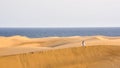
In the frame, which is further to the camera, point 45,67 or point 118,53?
point 118,53

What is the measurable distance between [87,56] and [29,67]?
159 cm

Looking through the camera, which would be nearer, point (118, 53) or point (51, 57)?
point (51, 57)

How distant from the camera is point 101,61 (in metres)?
8.62

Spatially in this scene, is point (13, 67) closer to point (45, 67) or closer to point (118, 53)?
point (45, 67)

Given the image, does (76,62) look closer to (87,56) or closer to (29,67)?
(87,56)

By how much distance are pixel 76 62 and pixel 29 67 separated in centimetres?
122

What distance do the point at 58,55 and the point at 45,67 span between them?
0.54m

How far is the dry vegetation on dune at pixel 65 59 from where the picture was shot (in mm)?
8414

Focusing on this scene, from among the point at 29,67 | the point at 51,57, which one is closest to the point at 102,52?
the point at 51,57

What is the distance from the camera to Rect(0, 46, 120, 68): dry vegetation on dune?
27.6ft

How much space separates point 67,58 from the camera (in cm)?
862

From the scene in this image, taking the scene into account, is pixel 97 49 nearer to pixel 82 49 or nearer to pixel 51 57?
pixel 82 49

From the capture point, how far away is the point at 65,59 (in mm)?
8586

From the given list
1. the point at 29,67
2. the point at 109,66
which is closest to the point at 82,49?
the point at 109,66
